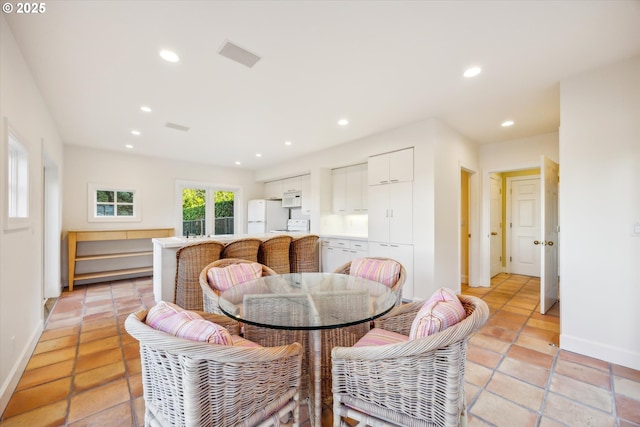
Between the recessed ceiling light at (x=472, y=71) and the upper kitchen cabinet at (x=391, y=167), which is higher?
the recessed ceiling light at (x=472, y=71)

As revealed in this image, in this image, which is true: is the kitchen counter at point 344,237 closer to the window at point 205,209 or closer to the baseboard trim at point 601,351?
the baseboard trim at point 601,351

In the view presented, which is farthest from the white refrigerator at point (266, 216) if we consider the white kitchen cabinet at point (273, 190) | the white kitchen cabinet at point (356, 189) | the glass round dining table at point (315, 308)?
the glass round dining table at point (315, 308)

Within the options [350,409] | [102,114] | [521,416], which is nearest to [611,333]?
[521,416]

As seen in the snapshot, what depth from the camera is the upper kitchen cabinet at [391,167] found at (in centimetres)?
370

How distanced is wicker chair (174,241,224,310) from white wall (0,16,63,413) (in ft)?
3.85

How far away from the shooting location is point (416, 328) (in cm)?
114

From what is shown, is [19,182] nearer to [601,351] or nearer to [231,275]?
[231,275]

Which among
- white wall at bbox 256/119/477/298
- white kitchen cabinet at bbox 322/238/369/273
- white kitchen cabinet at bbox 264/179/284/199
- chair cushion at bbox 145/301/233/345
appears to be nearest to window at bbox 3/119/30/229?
chair cushion at bbox 145/301/233/345

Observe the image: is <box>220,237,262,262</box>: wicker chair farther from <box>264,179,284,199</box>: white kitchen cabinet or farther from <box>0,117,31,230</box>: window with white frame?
<box>264,179,284,199</box>: white kitchen cabinet

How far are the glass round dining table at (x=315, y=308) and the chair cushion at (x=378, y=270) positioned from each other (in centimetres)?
14

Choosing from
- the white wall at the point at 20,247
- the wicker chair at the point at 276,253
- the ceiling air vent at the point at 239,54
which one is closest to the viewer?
the white wall at the point at 20,247

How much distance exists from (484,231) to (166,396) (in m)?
4.83

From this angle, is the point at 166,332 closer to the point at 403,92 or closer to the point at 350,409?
the point at 350,409

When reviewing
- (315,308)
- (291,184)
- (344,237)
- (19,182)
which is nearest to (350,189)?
(344,237)
